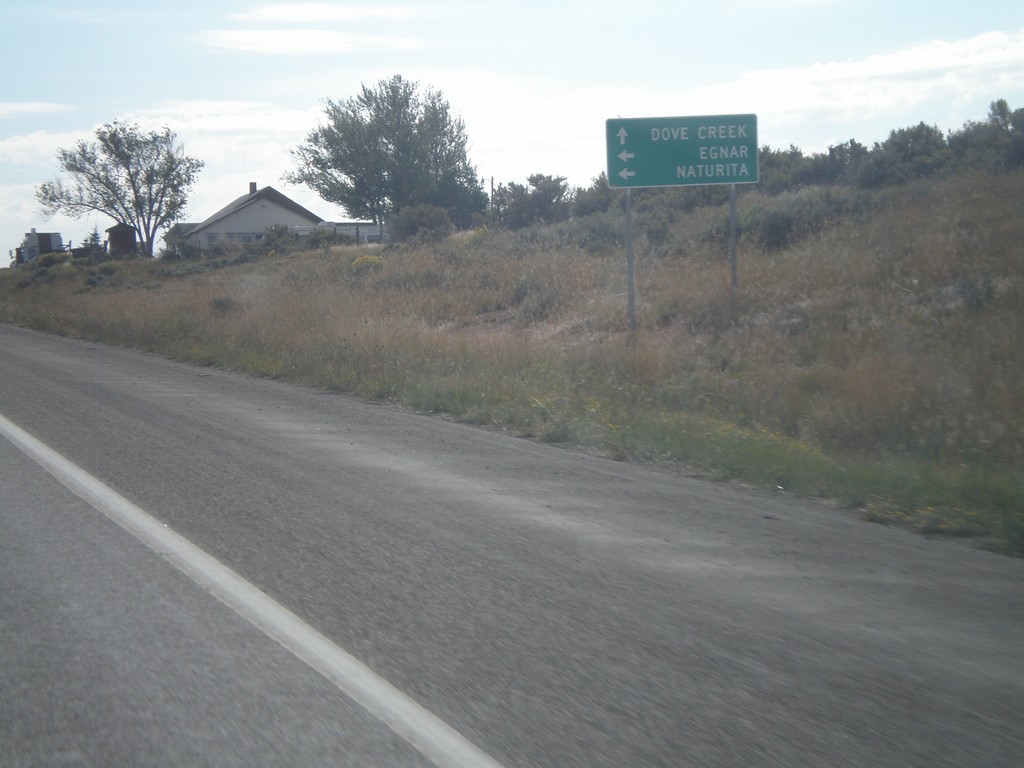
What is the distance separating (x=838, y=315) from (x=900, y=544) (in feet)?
32.4

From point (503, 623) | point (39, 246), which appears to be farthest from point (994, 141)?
point (39, 246)

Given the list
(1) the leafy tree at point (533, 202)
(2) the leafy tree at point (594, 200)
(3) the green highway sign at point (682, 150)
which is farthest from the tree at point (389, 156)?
(3) the green highway sign at point (682, 150)

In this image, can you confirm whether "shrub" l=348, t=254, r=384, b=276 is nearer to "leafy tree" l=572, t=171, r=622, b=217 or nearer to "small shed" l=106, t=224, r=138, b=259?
"leafy tree" l=572, t=171, r=622, b=217

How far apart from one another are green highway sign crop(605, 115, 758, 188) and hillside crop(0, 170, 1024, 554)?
97.4 inches

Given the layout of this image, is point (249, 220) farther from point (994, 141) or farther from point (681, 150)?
point (681, 150)

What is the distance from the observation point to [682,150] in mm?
16734

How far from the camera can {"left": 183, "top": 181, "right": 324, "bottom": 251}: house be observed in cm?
8481

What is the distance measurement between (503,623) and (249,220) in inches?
3342

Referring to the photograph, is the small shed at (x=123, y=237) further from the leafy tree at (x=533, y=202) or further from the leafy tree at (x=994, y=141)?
the leafy tree at (x=994, y=141)

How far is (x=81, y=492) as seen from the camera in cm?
803

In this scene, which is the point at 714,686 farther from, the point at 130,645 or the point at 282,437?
the point at 282,437

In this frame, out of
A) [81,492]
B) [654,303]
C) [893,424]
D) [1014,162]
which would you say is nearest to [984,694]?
[893,424]

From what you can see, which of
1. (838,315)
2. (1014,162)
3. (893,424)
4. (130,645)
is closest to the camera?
(130,645)

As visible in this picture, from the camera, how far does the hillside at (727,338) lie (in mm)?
9320
